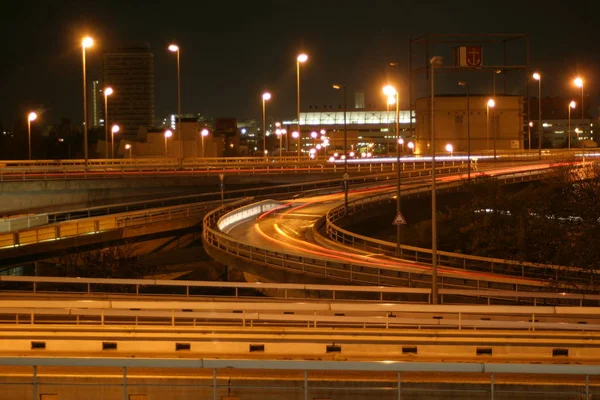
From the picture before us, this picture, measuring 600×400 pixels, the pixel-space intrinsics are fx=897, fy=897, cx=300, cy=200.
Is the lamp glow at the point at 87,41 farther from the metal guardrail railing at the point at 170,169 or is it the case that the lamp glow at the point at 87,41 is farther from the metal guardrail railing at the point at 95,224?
the metal guardrail railing at the point at 95,224

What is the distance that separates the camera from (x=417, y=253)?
35.4 meters

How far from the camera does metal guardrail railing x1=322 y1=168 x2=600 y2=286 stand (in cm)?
2834

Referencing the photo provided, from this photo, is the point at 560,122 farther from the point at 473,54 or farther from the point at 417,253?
the point at 417,253

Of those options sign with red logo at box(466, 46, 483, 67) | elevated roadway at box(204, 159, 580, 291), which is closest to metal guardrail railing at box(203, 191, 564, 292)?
elevated roadway at box(204, 159, 580, 291)

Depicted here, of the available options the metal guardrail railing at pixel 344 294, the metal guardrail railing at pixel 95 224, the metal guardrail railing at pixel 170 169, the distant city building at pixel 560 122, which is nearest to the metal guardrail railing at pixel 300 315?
the metal guardrail railing at pixel 344 294

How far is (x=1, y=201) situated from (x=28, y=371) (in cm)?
4267

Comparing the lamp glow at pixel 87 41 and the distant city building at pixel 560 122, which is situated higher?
the distant city building at pixel 560 122

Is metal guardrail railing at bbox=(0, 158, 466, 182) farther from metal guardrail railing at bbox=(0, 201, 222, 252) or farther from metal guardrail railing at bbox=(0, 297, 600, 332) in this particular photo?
metal guardrail railing at bbox=(0, 297, 600, 332)

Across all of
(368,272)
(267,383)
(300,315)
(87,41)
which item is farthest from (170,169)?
(267,383)

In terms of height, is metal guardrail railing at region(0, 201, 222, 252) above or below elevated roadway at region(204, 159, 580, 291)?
above

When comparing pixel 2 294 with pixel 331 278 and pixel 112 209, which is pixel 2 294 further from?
pixel 112 209

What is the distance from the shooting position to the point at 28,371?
37.9 feet

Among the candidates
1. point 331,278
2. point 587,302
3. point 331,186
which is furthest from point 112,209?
point 587,302

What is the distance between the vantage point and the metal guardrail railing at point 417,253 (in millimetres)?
28337
